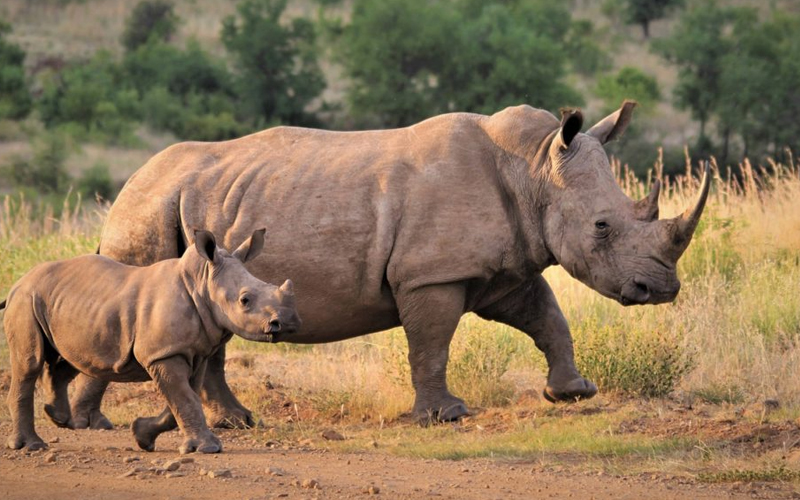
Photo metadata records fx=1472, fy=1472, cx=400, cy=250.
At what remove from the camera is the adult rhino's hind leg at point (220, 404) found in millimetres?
8812

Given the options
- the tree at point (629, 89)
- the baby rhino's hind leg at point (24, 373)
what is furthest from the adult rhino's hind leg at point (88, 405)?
the tree at point (629, 89)

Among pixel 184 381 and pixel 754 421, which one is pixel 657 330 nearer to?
pixel 754 421

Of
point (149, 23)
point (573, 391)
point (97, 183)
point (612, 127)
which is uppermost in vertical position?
point (149, 23)

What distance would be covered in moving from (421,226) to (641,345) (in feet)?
6.33

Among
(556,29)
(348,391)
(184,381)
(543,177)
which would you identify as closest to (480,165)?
(543,177)

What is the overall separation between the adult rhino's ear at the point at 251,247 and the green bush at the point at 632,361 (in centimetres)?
290

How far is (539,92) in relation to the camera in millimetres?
36656

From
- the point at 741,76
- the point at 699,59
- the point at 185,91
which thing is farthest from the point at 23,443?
the point at 185,91

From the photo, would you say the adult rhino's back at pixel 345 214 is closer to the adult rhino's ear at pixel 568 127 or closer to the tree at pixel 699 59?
the adult rhino's ear at pixel 568 127

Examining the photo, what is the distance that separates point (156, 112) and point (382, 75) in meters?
6.08

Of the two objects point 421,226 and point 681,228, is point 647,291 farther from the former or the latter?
point 421,226

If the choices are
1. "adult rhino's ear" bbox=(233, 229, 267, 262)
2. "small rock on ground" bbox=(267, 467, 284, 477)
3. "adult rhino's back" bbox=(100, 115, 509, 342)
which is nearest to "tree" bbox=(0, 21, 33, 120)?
"adult rhino's back" bbox=(100, 115, 509, 342)

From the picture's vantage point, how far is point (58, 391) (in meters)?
8.26

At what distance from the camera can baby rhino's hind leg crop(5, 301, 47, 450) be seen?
7.77m
